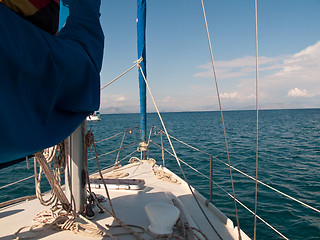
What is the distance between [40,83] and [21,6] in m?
0.35

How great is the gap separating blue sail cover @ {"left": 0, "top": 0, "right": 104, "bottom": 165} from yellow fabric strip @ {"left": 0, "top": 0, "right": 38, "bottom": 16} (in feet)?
0.34

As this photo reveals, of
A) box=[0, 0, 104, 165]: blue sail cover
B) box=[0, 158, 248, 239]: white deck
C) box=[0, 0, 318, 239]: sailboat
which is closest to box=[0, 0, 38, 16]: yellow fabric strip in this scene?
box=[0, 0, 104, 165]: blue sail cover

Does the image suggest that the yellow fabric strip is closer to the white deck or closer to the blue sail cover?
the blue sail cover

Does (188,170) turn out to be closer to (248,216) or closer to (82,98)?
(248,216)

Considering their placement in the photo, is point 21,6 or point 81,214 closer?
point 21,6

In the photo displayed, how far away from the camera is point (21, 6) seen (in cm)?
95

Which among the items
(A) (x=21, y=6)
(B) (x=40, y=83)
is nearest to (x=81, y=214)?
(B) (x=40, y=83)

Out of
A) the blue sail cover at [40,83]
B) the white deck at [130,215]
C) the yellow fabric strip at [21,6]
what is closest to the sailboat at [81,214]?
the white deck at [130,215]

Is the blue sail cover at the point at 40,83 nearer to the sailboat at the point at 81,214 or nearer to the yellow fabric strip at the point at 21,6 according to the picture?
the yellow fabric strip at the point at 21,6

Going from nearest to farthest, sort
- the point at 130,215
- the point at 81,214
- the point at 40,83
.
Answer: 1. the point at 40,83
2. the point at 81,214
3. the point at 130,215

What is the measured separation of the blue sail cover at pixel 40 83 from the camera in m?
0.78

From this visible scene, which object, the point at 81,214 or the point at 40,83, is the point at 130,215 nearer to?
the point at 81,214

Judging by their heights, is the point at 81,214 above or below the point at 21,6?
below

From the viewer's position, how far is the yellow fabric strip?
0.93 m
